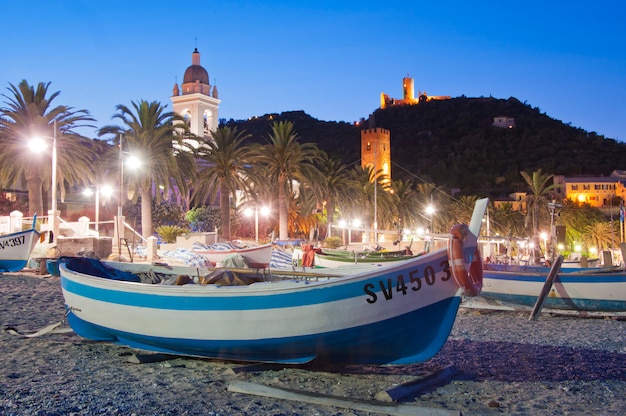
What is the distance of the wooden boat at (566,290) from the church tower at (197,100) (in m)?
45.8

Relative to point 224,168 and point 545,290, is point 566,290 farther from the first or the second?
point 224,168

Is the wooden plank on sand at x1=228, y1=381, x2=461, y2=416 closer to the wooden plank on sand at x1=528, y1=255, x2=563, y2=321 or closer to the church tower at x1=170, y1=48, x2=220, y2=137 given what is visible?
the wooden plank on sand at x1=528, y1=255, x2=563, y2=321

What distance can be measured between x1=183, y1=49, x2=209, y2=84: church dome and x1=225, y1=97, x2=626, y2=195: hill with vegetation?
3943cm

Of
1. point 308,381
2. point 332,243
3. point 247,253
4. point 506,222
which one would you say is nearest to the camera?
point 308,381

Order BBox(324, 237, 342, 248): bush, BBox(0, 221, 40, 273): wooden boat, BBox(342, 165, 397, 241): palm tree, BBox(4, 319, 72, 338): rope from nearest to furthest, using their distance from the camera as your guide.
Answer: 1. BBox(4, 319, 72, 338): rope
2. BBox(0, 221, 40, 273): wooden boat
3. BBox(324, 237, 342, 248): bush
4. BBox(342, 165, 397, 241): palm tree

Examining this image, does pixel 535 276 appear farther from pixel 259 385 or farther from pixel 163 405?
pixel 163 405

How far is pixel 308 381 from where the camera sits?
8719 millimetres

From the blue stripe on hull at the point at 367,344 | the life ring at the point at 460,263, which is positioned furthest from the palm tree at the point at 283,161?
the life ring at the point at 460,263

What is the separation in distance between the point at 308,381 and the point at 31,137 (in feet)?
87.8

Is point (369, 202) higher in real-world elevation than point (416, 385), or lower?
higher

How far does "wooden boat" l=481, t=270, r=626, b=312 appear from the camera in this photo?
56.6 feet

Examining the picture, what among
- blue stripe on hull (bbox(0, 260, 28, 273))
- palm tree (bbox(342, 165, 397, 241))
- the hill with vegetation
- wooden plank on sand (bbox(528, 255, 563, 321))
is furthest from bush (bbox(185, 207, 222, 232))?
the hill with vegetation

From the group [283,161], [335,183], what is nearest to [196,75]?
[335,183]

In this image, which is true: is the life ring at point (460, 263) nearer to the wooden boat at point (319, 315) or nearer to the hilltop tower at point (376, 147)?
the wooden boat at point (319, 315)
